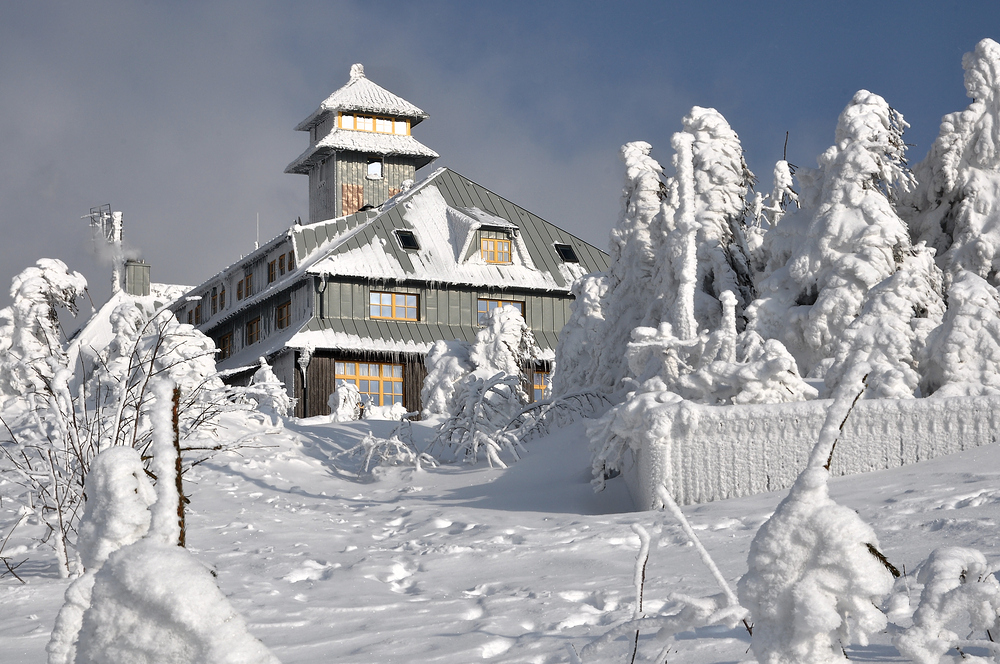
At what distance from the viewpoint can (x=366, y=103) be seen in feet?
142

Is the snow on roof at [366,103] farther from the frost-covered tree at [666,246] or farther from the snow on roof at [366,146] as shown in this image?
the frost-covered tree at [666,246]

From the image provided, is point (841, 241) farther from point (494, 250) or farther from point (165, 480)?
point (494, 250)

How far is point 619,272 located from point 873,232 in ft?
17.9

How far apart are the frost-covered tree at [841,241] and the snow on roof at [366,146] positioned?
1028 inches

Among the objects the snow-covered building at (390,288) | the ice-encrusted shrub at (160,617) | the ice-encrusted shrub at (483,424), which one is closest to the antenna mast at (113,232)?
the snow-covered building at (390,288)

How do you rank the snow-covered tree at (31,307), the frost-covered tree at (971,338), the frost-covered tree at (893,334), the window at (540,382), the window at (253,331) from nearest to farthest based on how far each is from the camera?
the frost-covered tree at (893,334), the frost-covered tree at (971,338), the snow-covered tree at (31,307), the window at (540,382), the window at (253,331)

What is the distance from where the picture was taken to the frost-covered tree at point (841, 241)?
54.3 ft

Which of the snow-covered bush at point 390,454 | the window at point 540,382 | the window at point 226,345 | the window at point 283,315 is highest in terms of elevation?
the window at point 283,315

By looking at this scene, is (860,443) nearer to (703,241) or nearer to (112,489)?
(703,241)

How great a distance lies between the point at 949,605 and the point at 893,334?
474 inches

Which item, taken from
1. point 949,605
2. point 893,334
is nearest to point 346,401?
point 893,334

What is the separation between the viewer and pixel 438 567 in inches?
384

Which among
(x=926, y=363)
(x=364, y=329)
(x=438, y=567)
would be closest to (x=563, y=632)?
(x=438, y=567)

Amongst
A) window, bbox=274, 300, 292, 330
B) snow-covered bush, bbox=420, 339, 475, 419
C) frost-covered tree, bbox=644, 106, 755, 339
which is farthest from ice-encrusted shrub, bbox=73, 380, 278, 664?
window, bbox=274, 300, 292, 330
